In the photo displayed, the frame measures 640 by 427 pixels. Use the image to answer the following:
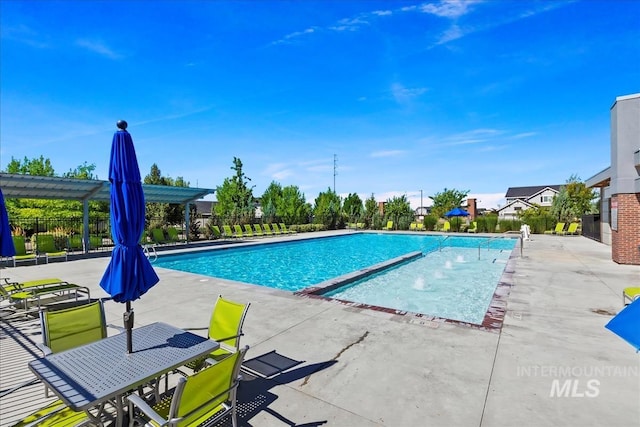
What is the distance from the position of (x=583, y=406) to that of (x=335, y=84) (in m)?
19.6

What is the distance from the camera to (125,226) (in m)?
2.77

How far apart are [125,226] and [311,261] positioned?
11.6 metres

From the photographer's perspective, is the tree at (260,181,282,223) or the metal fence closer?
the metal fence

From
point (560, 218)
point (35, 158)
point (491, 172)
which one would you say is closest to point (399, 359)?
point (560, 218)

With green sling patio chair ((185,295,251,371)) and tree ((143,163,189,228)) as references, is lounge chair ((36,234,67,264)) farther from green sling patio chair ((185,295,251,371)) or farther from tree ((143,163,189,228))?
green sling patio chair ((185,295,251,371))

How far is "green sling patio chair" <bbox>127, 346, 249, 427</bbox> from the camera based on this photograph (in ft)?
6.17

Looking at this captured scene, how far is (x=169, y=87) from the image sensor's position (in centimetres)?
1421

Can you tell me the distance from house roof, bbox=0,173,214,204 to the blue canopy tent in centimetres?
1150

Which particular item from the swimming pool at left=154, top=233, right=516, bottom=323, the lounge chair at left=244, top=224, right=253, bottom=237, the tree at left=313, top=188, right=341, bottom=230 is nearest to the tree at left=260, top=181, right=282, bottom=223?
the lounge chair at left=244, top=224, right=253, bottom=237

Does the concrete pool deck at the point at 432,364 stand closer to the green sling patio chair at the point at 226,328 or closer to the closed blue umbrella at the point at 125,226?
the green sling patio chair at the point at 226,328

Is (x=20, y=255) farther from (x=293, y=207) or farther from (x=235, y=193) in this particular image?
(x=293, y=207)

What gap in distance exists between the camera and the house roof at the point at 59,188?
37.1ft

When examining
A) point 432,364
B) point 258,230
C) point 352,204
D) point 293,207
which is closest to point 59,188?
point 258,230

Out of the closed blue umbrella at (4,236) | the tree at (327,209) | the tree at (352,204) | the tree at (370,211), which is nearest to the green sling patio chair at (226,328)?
the closed blue umbrella at (4,236)
